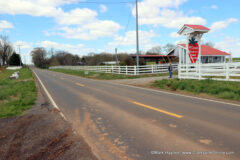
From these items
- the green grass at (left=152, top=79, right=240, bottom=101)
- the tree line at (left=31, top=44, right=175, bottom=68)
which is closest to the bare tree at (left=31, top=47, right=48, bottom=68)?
the tree line at (left=31, top=44, right=175, bottom=68)

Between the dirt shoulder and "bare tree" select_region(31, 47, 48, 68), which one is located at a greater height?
"bare tree" select_region(31, 47, 48, 68)

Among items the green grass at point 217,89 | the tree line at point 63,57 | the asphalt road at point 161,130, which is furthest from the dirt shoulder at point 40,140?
the tree line at point 63,57

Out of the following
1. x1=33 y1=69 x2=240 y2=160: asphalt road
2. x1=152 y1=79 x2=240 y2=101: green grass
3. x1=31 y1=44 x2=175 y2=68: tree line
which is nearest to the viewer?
x1=33 y1=69 x2=240 y2=160: asphalt road

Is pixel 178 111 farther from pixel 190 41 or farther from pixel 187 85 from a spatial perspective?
pixel 190 41

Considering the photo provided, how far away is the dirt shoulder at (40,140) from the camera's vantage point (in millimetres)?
3322

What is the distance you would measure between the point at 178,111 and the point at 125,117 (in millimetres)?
1888

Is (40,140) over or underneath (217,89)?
underneath

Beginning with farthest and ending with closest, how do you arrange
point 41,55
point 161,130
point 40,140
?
1. point 41,55
2. point 161,130
3. point 40,140

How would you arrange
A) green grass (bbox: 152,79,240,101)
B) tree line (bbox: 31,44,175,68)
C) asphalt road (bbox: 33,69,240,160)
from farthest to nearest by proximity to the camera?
tree line (bbox: 31,44,175,68)
green grass (bbox: 152,79,240,101)
asphalt road (bbox: 33,69,240,160)

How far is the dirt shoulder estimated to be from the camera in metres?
3.32

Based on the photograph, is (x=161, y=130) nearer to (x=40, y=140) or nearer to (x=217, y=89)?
(x=40, y=140)

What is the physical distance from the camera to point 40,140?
3996 mm

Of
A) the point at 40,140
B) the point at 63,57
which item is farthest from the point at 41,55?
the point at 40,140

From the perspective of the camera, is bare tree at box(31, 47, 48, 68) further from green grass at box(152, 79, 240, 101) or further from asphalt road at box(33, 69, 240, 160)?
asphalt road at box(33, 69, 240, 160)
